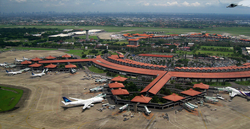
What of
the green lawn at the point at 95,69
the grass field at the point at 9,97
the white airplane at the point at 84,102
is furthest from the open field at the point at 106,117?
the green lawn at the point at 95,69

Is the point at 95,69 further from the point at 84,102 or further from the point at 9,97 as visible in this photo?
the point at 9,97

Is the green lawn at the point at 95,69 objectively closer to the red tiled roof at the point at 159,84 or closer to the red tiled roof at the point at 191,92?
the red tiled roof at the point at 159,84

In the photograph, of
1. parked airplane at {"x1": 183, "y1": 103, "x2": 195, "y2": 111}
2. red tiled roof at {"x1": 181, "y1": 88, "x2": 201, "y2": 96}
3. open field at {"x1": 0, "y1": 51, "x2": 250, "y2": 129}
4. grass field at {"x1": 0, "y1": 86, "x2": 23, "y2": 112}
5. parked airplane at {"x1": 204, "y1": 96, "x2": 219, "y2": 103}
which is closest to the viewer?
open field at {"x1": 0, "y1": 51, "x2": 250, "y2": 129}

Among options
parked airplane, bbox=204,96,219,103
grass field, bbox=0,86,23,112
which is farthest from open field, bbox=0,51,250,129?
grass field, bbox=0,86,23,112

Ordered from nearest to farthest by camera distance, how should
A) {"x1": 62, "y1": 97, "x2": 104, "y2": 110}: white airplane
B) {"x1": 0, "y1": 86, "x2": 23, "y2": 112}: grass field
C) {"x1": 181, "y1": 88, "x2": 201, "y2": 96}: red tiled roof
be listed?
1. {"x1": 62, "y1": 97, "x2": 104, "y2": 110}: white airplane
2. {"x1": 0, "y1": 86, "x2": 23, "y2": 112}: grass field
3. {"x1": 181, "y1": 88, "x2": 201, "y2": 96}: red tiled roof

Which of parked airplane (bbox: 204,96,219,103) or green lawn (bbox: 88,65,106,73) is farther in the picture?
green lawn (bbox: 88,65,106,73)

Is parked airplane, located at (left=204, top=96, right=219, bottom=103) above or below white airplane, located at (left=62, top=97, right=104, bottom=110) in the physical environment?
above

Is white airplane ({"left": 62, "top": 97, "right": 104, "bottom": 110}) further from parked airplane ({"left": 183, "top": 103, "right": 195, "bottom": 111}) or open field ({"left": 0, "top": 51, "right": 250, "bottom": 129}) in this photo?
parked airplane ({"left": 183, "top": 103, "right": 195, "bottom": 111})

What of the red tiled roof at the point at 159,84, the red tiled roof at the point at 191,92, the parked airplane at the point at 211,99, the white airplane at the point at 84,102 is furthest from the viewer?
the red tiled roof at the point at 159,84
